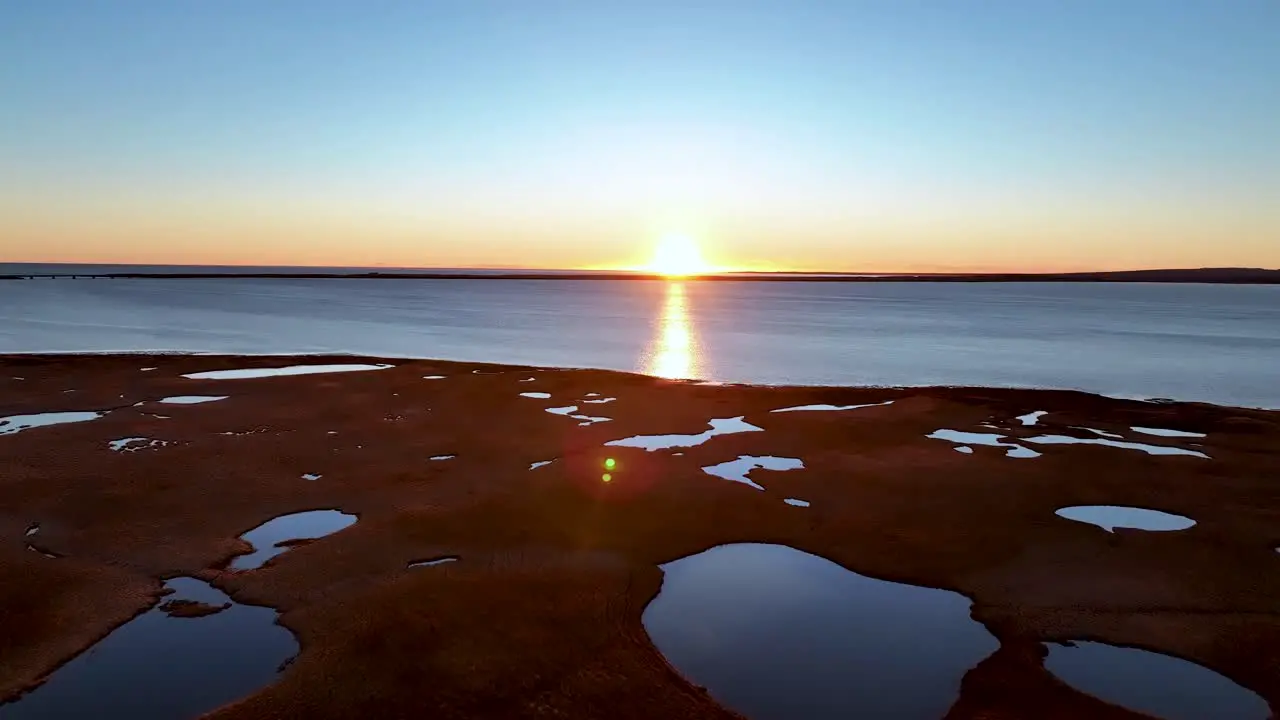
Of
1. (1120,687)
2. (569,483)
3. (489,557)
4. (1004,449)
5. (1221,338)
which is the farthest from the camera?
(1221,338)

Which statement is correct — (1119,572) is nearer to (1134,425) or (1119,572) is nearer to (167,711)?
(167,711)

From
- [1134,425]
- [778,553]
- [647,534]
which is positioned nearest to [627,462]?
[647,534]

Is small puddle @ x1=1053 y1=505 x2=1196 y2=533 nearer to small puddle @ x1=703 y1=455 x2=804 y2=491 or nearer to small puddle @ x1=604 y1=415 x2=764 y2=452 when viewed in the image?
small puddle @ x1=703 y1=455 x2=804 y2=491

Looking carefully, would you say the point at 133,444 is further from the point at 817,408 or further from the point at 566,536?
the point at 817,408

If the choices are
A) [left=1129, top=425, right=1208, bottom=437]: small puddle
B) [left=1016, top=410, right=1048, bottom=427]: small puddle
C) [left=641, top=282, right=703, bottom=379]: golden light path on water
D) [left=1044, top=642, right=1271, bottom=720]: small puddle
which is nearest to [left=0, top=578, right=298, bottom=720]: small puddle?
[left=1044, top=642, right=1271, bottom=720]: small puddle

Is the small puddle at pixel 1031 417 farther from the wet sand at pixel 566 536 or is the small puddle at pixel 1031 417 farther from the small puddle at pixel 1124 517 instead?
the small puddle at pixel 1124 517

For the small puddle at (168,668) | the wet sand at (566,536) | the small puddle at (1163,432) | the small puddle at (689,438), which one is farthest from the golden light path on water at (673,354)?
the small puddle at (168,668)

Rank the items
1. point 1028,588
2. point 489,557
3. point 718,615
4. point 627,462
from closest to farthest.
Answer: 1. point 718,615
2. point 1028,588
3. point 489,557
4. point 627,462
